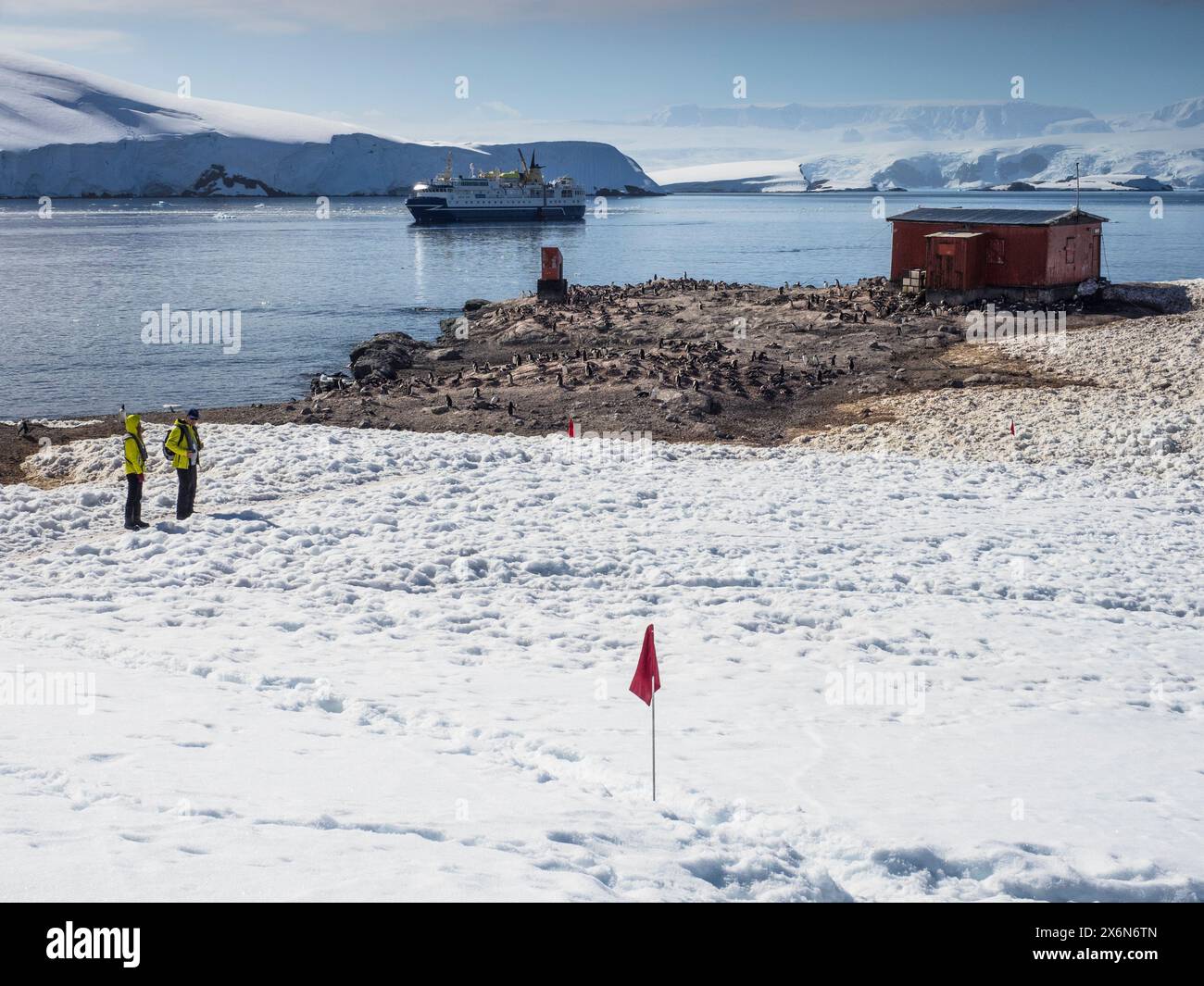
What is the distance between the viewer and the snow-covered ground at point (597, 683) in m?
7.32

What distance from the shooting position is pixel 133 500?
16438 millimetres

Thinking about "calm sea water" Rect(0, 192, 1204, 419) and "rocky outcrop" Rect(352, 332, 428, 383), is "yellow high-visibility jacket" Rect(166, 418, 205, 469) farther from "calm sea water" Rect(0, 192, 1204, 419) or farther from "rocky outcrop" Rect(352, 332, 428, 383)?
"calm sea water" Rect(0, 192, 1204, 419)

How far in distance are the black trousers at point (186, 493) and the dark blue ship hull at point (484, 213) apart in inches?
4912

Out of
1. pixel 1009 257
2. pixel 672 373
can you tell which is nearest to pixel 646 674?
pixel 672 373

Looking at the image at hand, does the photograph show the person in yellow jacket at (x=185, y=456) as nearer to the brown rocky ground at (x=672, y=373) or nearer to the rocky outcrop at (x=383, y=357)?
the brown rocky ground at (x=672, y=373)

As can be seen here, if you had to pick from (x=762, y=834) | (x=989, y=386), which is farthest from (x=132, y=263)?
(x=762, y=834)

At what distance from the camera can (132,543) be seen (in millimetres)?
15805

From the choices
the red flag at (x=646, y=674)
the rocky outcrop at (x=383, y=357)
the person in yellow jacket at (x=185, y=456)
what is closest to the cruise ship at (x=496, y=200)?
the rocky outcrop at (x=383, y=357)

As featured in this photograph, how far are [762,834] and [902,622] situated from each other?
20.0ft

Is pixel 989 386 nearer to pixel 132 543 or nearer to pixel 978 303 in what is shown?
pixel 978 303

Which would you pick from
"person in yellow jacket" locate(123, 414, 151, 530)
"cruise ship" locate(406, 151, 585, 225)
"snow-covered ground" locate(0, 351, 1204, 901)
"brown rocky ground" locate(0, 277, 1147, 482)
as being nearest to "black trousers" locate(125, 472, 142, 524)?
"person in yellow jacket" locate(123, 414, 151, 530)

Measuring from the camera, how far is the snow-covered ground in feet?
24.0

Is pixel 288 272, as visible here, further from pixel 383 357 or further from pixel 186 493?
pixel 186 493

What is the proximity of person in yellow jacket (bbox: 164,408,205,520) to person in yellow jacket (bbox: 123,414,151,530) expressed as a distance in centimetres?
46
